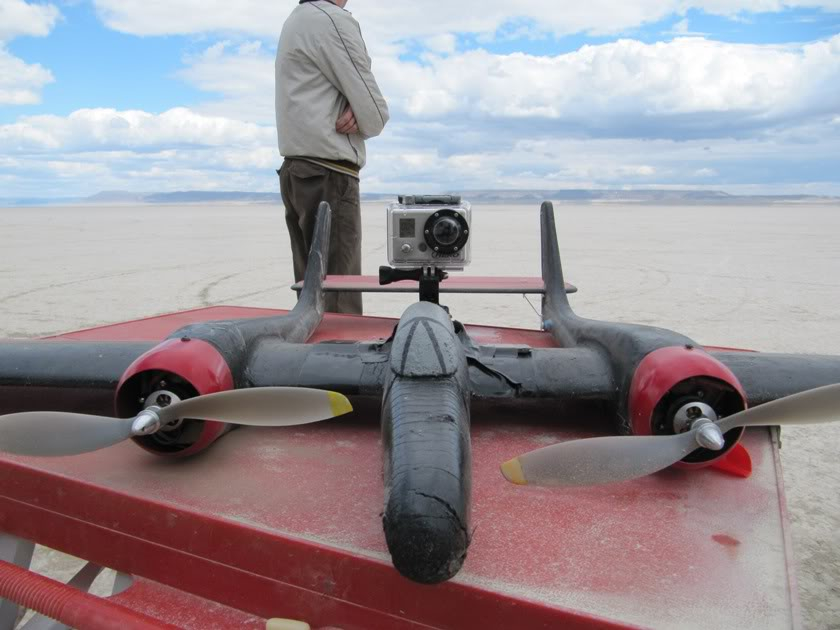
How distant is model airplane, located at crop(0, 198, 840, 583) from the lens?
1878 millimetres

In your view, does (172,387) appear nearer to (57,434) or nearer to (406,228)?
(57,434)

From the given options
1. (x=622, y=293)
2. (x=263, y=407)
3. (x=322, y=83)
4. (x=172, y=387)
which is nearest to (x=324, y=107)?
(x=322, y=83)

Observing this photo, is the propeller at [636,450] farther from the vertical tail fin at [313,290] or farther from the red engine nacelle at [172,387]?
the vertical tail fin at [313,290]

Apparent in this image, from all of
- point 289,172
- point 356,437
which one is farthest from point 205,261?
point 356,437

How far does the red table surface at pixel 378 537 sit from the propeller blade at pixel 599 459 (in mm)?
208

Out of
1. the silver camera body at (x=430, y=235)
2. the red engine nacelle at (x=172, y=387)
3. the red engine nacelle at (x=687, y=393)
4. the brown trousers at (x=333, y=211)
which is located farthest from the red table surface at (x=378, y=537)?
→ the brown trousers at (x=333, y=211)

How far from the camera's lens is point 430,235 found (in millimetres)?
3510

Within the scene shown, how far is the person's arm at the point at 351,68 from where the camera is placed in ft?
16.2

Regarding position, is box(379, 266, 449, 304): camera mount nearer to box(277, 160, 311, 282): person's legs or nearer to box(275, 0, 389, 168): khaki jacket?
box(275, 0, 389, 168): khaki jacket

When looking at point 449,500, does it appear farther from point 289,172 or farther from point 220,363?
point 289,172

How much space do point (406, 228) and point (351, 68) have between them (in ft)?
6.83

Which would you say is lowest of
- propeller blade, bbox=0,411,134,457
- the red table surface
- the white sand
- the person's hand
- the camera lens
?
the white sand

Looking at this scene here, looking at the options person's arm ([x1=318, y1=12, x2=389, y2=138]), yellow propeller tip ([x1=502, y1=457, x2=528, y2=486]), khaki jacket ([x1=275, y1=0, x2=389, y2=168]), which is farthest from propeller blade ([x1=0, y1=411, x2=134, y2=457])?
person's arm ([x1=318, y1=12, x2=389, y2=138])

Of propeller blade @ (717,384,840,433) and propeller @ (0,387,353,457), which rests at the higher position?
propeller blade @ (717,384,840,433)
